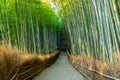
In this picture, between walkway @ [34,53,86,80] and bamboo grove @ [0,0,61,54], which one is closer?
walkway @ [34,53,86,80]

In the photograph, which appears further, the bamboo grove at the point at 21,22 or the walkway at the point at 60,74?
the bamboo grove at the point at 21,22

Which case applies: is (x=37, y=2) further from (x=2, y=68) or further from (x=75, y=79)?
(x=2, y=68)

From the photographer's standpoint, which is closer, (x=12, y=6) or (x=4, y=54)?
(x=4, y=54)

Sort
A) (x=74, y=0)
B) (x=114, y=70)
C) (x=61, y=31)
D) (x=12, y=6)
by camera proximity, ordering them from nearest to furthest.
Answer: (x=114, y=70) → (x=74, y=0) → (x=12, y=6) → (x=61, y=31)

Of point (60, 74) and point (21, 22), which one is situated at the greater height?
point (21, 22)

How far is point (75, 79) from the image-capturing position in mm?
11828

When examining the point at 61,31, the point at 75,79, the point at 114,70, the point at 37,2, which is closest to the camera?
the point at 114,70

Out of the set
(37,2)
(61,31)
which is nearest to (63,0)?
(37,2)

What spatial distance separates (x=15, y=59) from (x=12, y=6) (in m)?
9.87

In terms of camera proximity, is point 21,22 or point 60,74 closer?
point 21,22

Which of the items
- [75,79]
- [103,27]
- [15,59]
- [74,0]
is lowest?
[75,79]

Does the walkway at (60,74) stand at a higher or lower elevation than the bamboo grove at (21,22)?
lower

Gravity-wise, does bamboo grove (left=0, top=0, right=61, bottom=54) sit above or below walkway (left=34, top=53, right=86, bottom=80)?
above

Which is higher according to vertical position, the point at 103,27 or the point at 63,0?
the point at 63,0
